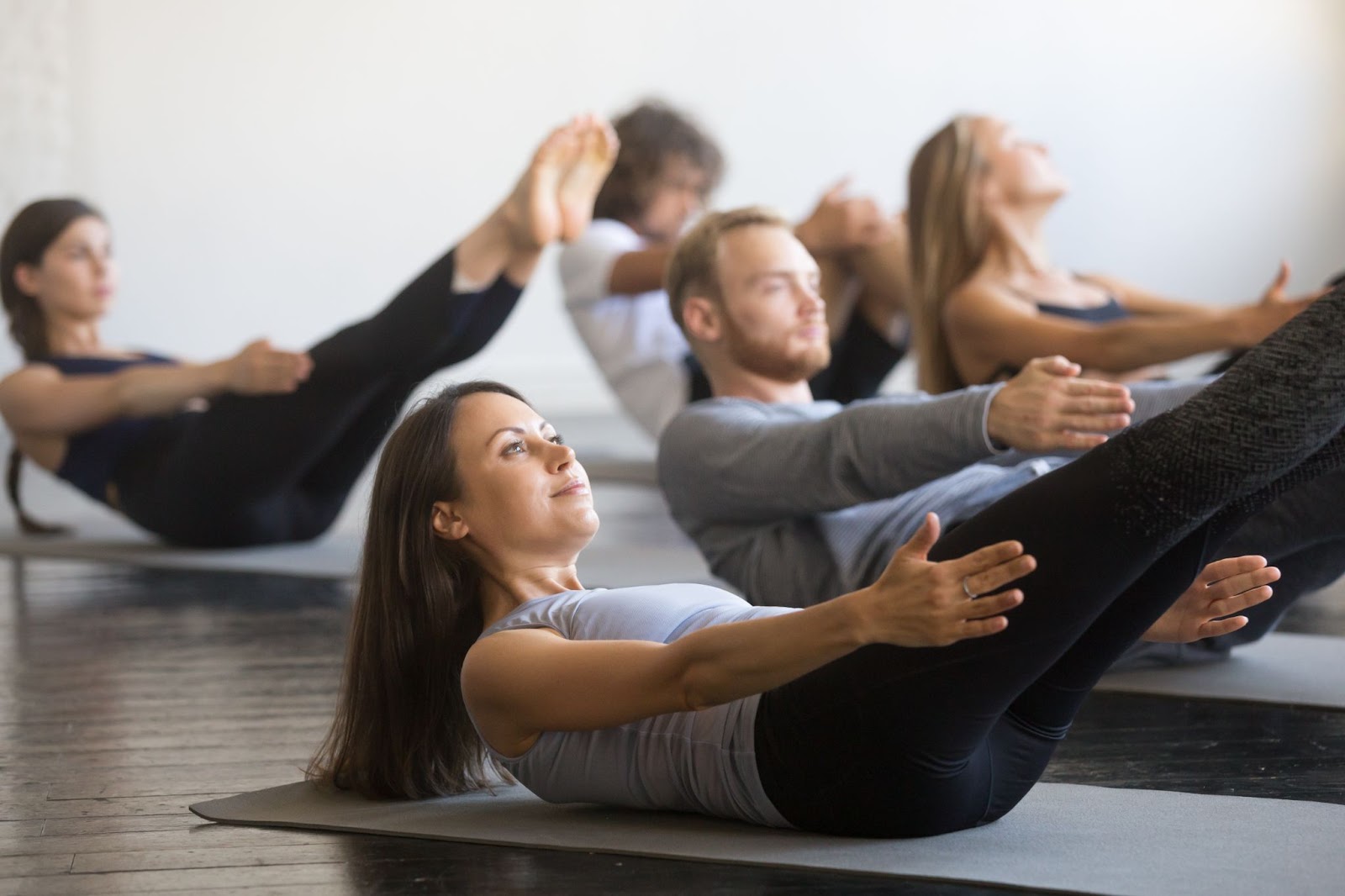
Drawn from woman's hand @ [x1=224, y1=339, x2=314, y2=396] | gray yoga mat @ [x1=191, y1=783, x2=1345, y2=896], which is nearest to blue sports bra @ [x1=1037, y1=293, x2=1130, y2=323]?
woman's hand @ [x1=224, y1=339, x2=314, y2=396]

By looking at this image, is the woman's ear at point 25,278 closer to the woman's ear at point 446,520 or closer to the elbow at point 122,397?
the elbow at point 122,397

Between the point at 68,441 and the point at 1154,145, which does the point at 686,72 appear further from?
the point at 68,441

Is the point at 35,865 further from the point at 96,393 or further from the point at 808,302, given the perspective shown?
the point at 96,393

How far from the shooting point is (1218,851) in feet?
4.59

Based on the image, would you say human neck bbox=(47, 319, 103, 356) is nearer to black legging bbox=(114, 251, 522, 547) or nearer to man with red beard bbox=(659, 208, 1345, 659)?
black legging bbox=(114, 251, 522, 547)

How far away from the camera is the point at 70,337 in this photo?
12.0 feet

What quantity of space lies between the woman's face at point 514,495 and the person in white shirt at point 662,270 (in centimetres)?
211

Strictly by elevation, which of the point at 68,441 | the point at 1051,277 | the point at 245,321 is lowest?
the point at 245,321

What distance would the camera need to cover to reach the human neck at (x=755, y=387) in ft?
7.67

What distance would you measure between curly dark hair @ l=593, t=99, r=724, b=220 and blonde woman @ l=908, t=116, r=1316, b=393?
3.44ft

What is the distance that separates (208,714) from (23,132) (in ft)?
14.9

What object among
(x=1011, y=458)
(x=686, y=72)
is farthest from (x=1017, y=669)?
(x=686, y=72)

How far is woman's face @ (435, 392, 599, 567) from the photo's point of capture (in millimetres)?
1571

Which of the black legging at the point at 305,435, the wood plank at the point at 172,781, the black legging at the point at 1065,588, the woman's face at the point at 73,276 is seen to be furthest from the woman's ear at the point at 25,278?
the black legging at the point at 1065,588
